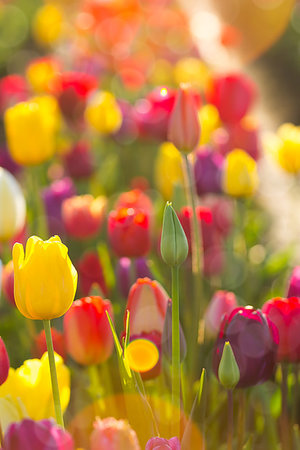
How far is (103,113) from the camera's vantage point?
4.73 ft

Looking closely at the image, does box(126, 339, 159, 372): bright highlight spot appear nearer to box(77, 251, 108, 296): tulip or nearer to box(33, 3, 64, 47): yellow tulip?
box(77, 251, 108, 296): tulip

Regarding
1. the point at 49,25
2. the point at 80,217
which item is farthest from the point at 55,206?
the point at 49,25

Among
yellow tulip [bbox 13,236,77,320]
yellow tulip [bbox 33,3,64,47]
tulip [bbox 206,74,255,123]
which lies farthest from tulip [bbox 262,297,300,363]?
yellow tulip [bbox 33,3,64,47]

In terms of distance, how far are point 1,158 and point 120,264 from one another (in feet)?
2.24

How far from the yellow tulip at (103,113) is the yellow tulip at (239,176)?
0.43 metres

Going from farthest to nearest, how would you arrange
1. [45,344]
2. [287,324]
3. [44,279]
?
[45,344] < [287,324] < [44,279]

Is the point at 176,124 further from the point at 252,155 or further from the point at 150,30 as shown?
the point at 150,30

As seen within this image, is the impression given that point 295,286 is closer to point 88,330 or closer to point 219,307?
point 219,307

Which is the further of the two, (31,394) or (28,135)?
(28,135)

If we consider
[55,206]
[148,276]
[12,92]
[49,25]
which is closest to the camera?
[148,276]

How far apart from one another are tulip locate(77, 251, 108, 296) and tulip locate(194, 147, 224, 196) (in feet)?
0.94

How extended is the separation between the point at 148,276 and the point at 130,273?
0.03 meters

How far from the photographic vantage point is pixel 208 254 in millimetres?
1034

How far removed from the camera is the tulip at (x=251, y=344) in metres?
0.64
